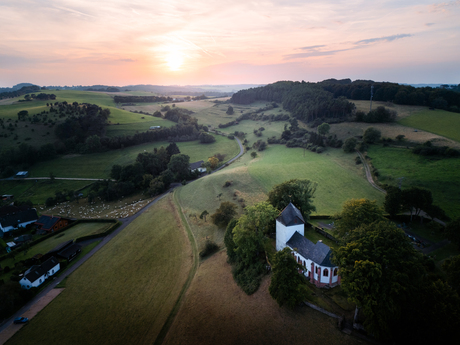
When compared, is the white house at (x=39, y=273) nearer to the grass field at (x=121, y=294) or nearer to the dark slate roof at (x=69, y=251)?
the dark slate roof at (x=69, y=251)

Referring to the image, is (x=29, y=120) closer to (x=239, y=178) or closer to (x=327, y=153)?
(x=239, y=178)

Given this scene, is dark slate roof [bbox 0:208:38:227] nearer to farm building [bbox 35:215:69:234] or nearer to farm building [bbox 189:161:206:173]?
farm building [bbox 35:215:69:234]

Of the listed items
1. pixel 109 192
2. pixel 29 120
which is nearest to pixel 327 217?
pixel 109 192

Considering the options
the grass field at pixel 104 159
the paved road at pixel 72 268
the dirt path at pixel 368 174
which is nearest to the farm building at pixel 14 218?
the paved road at pixel 72 268

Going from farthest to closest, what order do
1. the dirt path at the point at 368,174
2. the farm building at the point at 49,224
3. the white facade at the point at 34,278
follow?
the farm building at the point at 49,224 < the dirt path at the point at 368,174 < the white facade at the point at 34,278

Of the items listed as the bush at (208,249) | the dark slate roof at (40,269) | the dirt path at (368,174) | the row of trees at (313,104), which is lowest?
the dark slate roof at (40,269)

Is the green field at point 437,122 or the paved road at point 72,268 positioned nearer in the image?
the paved road at point 72,268

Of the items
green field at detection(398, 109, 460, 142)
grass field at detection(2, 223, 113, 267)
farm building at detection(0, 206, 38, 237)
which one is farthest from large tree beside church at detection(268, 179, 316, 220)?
farm building at detection(0, 206, 38, 237)
